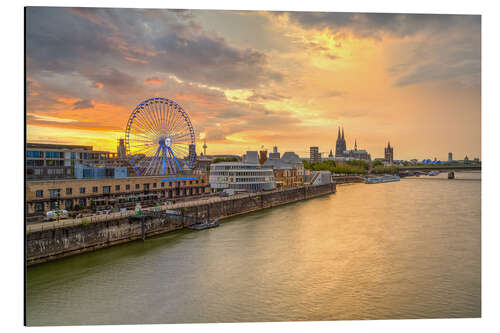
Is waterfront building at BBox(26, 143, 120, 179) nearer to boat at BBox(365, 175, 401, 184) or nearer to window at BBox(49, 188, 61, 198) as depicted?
window at BBox(49, 188, 61, 198)

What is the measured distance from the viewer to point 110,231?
1672 cm

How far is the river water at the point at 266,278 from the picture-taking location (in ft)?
31.8

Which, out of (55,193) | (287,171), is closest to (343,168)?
(287,171)

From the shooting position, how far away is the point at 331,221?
24297 millimetres

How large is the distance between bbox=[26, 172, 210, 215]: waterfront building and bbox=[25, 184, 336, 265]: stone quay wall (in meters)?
4.27

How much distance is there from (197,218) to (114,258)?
796 cm

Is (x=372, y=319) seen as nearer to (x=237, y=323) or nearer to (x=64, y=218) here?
(x=237, y=323)

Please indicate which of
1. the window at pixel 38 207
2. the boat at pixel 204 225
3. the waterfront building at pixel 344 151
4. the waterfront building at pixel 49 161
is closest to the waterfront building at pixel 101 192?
the window at pixel 38 207

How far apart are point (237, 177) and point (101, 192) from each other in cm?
1508

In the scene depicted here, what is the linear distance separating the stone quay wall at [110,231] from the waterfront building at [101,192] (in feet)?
14.0

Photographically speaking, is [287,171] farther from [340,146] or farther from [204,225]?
[340,146]

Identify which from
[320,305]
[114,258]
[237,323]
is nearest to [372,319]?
[320,305]

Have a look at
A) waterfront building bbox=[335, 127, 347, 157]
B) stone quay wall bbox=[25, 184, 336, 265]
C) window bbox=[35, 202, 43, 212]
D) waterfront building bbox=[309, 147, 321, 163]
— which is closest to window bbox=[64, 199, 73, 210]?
window bbox=[35, 202, 43, 212]
